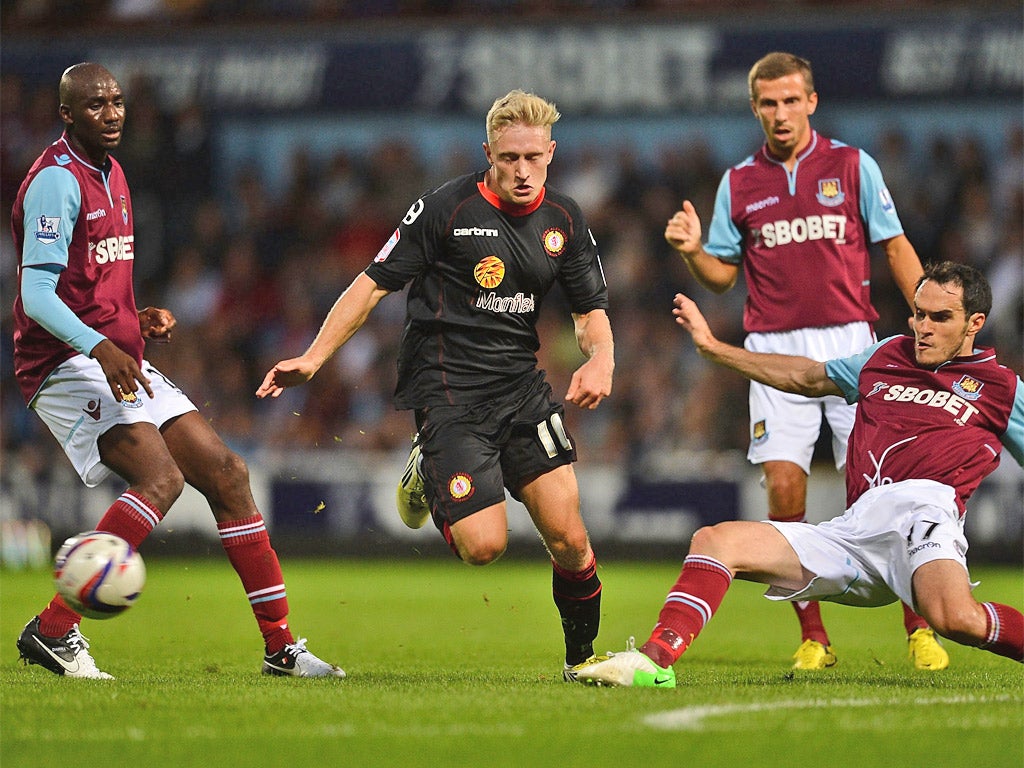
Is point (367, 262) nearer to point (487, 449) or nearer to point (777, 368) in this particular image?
point (487, 449)

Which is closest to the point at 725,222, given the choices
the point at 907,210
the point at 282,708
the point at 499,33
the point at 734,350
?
the point at 734,350

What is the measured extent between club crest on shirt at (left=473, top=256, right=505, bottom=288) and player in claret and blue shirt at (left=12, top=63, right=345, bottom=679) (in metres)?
1.33

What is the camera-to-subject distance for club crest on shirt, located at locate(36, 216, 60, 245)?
6.33m

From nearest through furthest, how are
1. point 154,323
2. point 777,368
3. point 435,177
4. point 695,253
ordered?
point 777,368 → point 154,323 → point 695,253 → point 435,177

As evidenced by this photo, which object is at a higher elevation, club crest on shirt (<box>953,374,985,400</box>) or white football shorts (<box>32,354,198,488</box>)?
club crest on shirt (<box>953,374,985,400</box>)

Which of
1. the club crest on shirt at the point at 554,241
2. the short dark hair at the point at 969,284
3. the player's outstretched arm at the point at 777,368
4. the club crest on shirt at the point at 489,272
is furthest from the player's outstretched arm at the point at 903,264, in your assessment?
the club crest on shirt at the point at 489,272

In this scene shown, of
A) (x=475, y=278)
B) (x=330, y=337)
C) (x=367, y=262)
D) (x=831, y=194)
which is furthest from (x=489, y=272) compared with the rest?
(x=367, y=262)

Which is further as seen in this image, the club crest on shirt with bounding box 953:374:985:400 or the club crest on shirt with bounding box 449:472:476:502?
the club crest on shirt with bounding box 449:472:476:502

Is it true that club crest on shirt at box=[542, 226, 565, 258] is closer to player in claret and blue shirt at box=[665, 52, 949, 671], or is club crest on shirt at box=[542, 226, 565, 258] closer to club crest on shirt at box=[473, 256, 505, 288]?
club crest on shirt at box=[473, 256, 505, 288]

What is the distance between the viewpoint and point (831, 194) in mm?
7656

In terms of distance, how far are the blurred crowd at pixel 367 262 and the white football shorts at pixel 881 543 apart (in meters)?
8.15

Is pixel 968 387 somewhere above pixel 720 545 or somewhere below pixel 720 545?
above

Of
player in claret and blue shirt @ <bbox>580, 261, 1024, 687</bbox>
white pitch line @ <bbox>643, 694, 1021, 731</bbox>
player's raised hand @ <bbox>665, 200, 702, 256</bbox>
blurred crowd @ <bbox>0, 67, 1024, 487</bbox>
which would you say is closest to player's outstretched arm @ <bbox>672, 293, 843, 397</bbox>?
player in claret and blue shirt @ <bbox>580, 261, 1024, 687</bbox>

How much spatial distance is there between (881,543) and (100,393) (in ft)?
10.9
